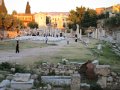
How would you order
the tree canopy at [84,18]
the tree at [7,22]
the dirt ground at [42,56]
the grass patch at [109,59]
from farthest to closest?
the tree canopy at [84,18] < the tree at [7,22] < the dirt ground at [42,56] < the grass patch at [109,59]

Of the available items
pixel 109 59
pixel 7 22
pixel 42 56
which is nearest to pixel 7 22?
pixel 7 22

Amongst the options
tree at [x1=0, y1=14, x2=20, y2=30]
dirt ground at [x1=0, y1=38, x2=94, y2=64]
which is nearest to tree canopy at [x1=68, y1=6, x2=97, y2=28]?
tree at [x1=0, y1=14, x2=20, y2=30]

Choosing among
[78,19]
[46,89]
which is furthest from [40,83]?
[78,19]

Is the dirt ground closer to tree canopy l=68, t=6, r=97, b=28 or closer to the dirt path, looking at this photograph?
the dirt path

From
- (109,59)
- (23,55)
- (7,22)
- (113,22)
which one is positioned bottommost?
(109,59)

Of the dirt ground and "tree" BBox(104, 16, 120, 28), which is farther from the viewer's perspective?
"tree" BBox(104, 16, 120, 28)

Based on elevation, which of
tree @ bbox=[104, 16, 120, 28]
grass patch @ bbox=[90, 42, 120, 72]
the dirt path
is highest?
tree @ bbox=[104, 16, 120, 28]

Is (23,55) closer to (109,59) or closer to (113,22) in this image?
(109,59)

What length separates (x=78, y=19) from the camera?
103 m

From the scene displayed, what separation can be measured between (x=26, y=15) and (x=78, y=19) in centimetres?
8174

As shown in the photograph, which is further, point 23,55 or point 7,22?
point 7,22

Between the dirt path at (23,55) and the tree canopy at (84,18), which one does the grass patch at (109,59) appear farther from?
the tree canopy at (84,18)

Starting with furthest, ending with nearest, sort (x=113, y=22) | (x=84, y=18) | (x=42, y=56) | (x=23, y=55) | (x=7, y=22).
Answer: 1. (x=84, y=18)
2. (x=7, y=22)
3. (x=113, y=22)
4. (x=23, y=55)
5. (x=42, y=56)

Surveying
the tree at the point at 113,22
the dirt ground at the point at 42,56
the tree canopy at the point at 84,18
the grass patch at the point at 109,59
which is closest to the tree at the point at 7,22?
the tree canopy at the point at 84,18
